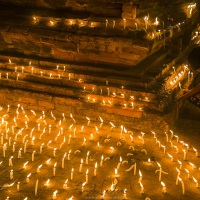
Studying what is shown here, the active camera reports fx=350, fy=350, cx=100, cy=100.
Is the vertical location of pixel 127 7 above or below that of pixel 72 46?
above

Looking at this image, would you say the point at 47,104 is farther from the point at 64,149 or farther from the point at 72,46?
the point at 64,149

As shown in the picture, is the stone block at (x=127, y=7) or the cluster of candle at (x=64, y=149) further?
the stone block at (x=127, y=7)

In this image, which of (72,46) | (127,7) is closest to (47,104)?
(72,46)

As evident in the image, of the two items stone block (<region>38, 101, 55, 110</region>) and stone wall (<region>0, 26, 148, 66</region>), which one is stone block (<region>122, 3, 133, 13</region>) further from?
stone block (<region>38, 101, 55, 110</region>)

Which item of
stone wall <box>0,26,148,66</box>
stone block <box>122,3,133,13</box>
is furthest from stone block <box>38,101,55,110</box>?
stone block <box>122,3,133,13</box>

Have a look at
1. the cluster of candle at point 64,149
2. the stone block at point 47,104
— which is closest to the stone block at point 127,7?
the cluster of candle at point 64,149

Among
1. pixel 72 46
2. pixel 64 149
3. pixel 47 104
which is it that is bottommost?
Result: pixel 64 149

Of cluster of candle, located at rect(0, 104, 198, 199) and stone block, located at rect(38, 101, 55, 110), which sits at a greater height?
stone block, located at rect(38, 101, 55, 110)

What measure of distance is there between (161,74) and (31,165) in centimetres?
433

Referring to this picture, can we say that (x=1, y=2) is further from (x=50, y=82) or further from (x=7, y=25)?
(x=50, y=82)

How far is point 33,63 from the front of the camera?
30.1ft

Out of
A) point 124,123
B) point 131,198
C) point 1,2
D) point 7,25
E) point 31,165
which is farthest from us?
point 1,2

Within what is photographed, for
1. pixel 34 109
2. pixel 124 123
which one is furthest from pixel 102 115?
pixel 34 109

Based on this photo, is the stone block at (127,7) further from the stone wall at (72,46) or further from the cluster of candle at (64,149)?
the cluster of candle at (64,149)
